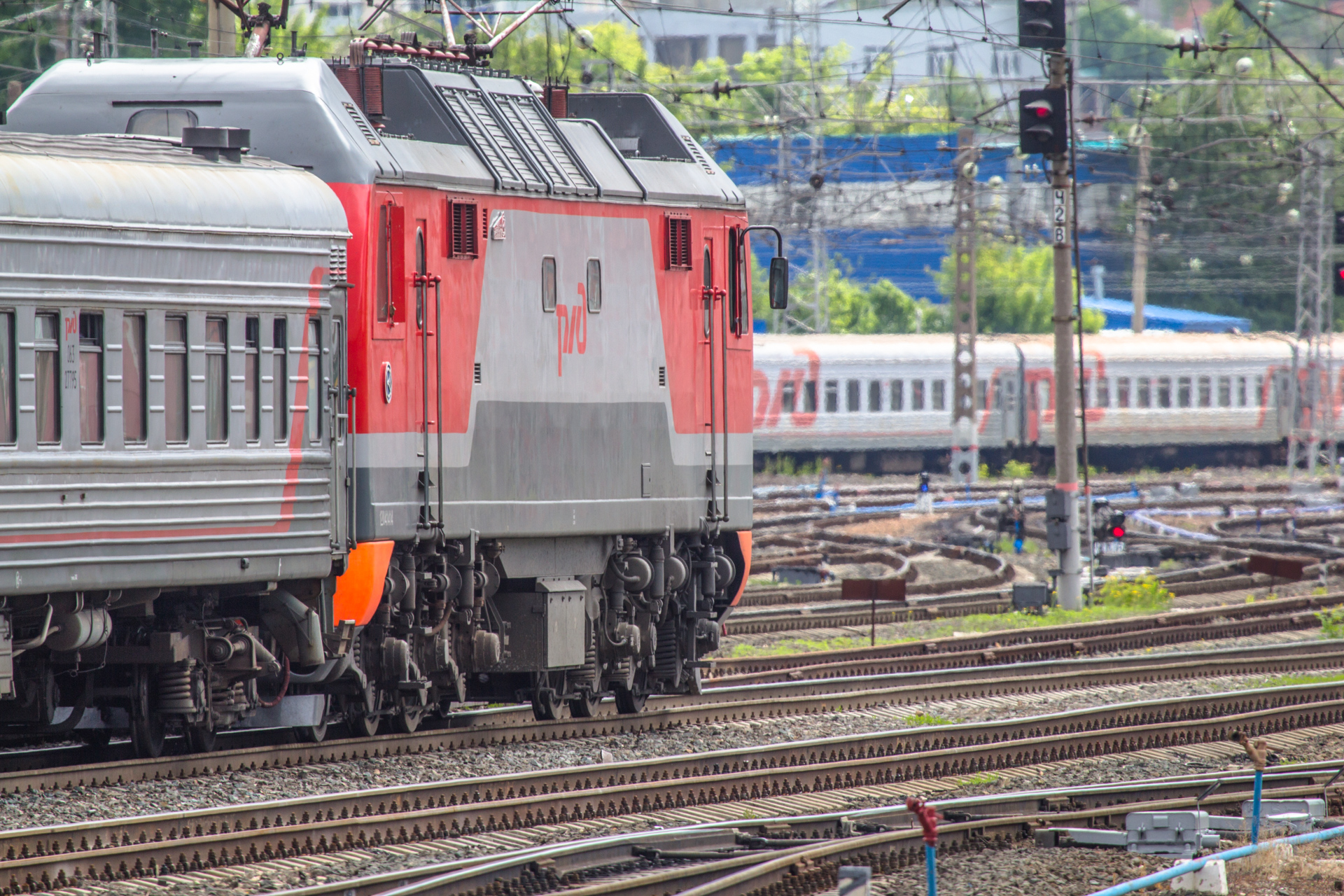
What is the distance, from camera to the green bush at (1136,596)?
84.5ft

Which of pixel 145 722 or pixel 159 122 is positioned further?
pixel 159 122

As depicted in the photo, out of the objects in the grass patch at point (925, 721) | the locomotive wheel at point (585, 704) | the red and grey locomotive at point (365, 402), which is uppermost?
the red and grey locomotive at point (365, 402)

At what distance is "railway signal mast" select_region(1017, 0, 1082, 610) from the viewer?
71.4 ft

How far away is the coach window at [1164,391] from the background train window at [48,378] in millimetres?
44269

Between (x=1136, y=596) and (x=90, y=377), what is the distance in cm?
1777

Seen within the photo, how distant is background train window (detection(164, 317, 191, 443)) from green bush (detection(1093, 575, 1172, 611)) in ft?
54.7

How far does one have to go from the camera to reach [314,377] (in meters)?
12.0

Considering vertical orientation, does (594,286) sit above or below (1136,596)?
above

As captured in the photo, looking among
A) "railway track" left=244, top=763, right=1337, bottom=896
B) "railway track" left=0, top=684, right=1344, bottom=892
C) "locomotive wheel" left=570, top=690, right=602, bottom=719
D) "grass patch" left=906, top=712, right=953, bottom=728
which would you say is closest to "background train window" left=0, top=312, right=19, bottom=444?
"railway track" left=0, top=684, right=1344, bottom=892

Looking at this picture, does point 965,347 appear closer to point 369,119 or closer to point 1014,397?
point 1014,397

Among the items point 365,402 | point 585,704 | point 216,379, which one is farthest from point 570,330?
point 216,379

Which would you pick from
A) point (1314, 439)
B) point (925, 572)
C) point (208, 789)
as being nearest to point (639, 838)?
point (208, 789)

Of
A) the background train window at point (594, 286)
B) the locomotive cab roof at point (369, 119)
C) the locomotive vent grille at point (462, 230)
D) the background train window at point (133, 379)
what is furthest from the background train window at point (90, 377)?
the background train window at point (594, 286)

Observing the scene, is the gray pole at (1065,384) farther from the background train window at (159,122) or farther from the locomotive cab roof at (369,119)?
the background train window at (159,122)
